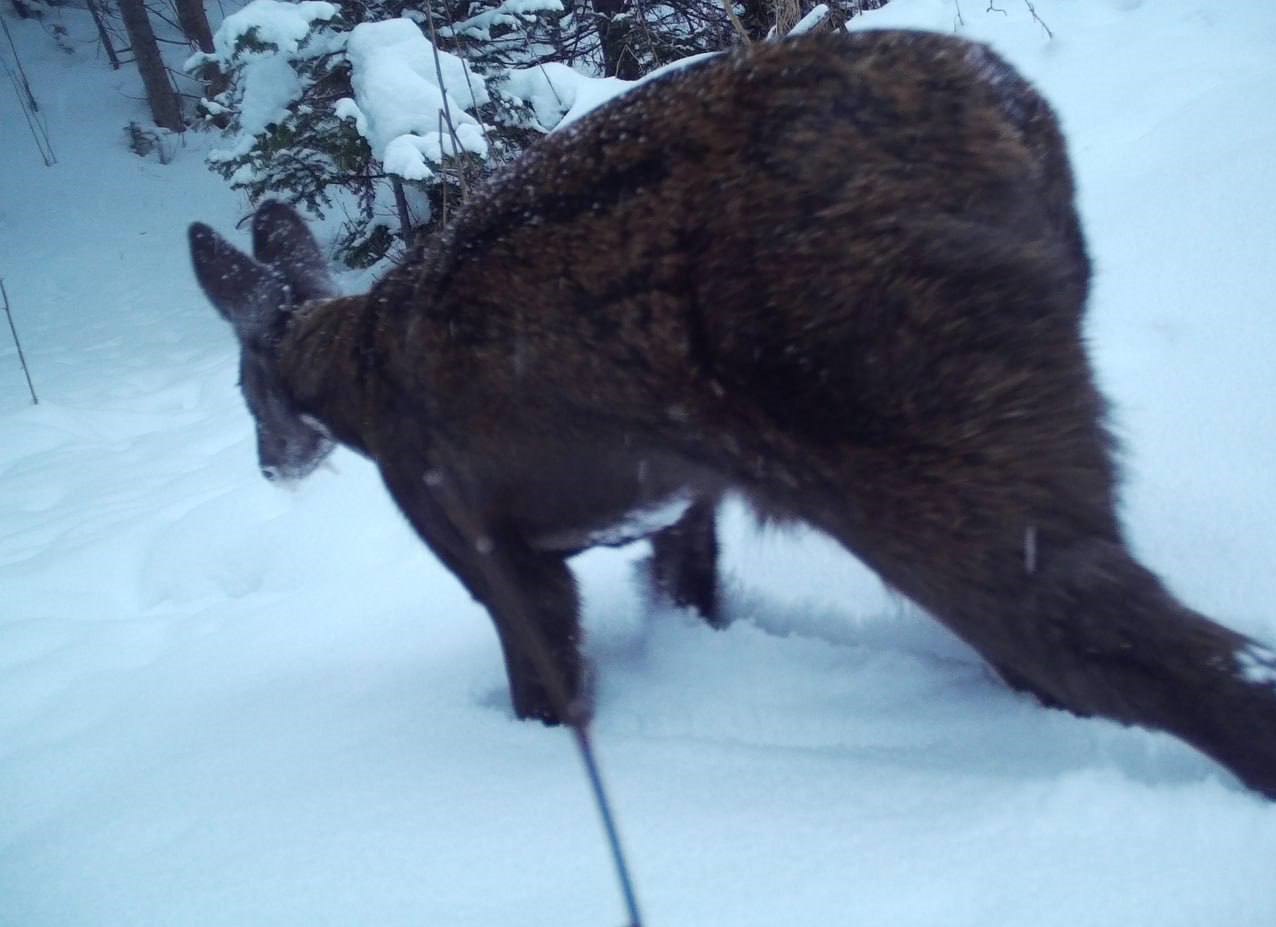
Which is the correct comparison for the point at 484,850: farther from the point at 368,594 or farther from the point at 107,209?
the point at 107,209

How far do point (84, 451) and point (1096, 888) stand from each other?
307 inches

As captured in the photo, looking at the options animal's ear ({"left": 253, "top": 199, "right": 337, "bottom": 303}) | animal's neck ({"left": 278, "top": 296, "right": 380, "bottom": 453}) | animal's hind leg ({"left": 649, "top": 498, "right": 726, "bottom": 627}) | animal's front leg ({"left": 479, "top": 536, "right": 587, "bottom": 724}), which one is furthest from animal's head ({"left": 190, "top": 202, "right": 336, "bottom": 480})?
animal's hind leg ({"left": 649, "top": 498, "right": 726, "bottom": 627})

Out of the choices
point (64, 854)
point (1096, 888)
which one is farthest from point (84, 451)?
point (1096, 888)

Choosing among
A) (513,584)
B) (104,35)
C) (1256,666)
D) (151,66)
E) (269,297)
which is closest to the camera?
(1256,666)

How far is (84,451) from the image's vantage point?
7.13 metres

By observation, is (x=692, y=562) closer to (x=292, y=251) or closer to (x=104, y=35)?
(x=292, y=251)

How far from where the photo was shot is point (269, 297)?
129 inches

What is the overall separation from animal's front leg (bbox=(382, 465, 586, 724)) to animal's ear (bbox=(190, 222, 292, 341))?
1071mm

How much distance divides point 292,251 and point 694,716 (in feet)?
7.83

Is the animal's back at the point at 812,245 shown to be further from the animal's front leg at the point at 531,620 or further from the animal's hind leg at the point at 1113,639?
the animal's front leg at the point at 531,620

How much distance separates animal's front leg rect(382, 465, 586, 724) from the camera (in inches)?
98.2

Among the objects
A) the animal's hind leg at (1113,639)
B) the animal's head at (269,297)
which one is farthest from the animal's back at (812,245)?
the animal's head at (269,297)

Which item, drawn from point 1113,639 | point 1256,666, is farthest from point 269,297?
point 1256,666

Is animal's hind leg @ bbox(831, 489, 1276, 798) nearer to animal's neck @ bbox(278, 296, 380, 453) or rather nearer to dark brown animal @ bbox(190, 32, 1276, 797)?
dark brown animal @ bbox(190, 32, 1276, 797)
